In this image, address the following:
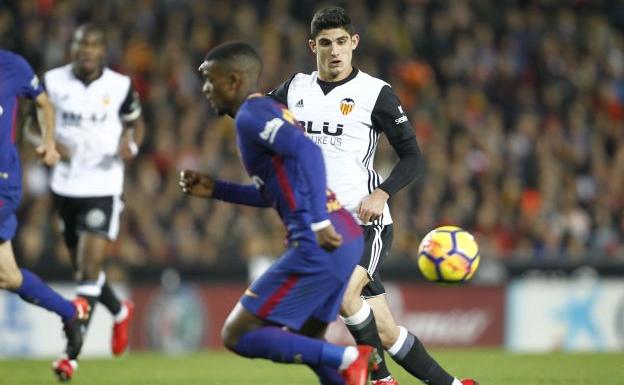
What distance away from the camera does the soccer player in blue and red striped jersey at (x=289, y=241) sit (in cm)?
541

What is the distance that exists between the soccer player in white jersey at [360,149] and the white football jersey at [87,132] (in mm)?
2715

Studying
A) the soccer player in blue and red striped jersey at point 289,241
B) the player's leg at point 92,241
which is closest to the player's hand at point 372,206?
the soccer player in blue and red striped jersey at point 289,241

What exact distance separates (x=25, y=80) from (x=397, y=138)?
2610 mm

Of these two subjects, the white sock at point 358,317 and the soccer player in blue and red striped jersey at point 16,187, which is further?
the soccer player in blue and red striped jersey at point 16,187

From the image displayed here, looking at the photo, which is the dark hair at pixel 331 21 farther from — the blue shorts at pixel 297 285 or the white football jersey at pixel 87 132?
the white football jersey at pixel 87 132

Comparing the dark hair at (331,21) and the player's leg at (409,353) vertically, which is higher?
the dark hair at (331,21)

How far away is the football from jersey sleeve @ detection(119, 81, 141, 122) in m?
3.44

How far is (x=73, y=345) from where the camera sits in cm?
793

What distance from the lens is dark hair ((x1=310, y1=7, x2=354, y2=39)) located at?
22.0ft

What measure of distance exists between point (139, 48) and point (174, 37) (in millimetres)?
590

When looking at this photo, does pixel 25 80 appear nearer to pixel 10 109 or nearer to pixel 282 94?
pixel 10 109

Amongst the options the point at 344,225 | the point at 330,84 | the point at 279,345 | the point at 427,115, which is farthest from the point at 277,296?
the point at 427,115

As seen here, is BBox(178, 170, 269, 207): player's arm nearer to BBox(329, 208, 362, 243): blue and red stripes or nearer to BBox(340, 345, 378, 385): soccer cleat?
BBox(329, 208, 362, 243): blue and red stripes

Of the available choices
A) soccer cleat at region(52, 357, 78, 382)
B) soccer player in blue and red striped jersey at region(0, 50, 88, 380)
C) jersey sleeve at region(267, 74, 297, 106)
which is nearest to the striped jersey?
soccer player in blue and red striped jersey at region(0, 50, 88, 380)
